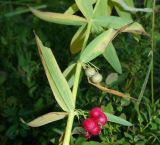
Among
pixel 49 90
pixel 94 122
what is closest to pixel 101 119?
pixel 94 122

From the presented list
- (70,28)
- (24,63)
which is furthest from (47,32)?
(24,63)

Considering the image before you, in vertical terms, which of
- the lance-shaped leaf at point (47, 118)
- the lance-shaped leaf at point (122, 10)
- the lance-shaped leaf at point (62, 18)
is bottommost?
the lance-shaped leaf at point (47, 118)

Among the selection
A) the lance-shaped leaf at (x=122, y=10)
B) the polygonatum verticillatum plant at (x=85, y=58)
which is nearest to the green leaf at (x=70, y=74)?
the polygonatum verticillatum plant at (x=85, y=58)

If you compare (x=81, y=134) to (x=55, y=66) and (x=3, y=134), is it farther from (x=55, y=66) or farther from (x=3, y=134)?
(x=3, y=134)

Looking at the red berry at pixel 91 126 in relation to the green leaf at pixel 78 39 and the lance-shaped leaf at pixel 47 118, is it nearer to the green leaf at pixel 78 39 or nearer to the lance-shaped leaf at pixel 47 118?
the lance-shaped leaf at pixel 47 118

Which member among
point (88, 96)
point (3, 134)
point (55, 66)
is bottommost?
point (3, 134)

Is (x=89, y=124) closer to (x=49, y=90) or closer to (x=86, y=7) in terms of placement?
(x=86, y=7)
